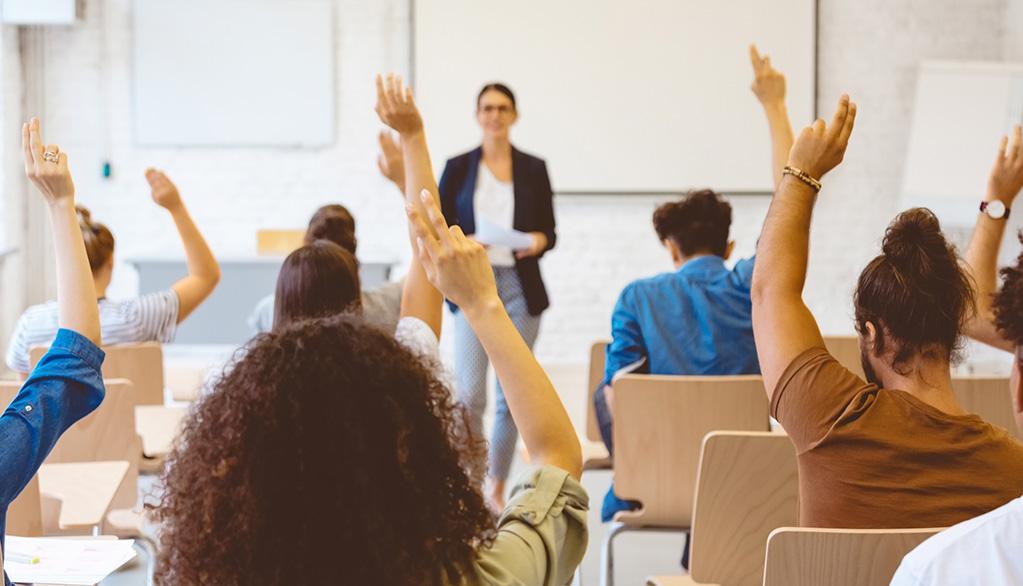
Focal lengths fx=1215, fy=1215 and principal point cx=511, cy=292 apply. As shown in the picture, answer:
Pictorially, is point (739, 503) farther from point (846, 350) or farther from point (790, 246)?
point (846, 350)

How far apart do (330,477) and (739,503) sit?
146cm

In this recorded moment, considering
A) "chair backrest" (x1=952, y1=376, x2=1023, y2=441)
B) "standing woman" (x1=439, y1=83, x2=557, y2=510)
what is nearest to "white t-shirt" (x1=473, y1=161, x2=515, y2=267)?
"standing woman" (x1=439, y1=83, x2=557, y2=510)

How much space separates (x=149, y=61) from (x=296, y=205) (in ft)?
4.04

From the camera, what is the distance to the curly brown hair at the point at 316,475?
1068mm

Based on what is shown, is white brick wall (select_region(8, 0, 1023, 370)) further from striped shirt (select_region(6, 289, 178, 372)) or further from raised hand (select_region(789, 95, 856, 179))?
raised hand (select_region(789, 95, 856, 179))

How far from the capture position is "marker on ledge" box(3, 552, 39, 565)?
6.23ft

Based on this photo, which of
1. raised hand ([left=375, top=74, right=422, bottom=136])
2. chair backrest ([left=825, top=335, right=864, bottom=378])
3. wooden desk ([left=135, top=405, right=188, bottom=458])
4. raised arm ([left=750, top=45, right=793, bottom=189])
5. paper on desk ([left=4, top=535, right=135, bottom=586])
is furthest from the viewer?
chair backrest ([left=825, top=335, right=864, bottom=378])

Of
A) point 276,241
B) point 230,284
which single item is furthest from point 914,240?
point 276,241

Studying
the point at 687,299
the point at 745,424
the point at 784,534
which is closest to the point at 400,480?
the point at 784,534

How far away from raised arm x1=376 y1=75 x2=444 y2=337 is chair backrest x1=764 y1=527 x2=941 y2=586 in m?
0.89

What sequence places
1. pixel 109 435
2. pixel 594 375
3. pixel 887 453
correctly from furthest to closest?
pixel 594 375 < pixel 109 435 < pixel 887 453

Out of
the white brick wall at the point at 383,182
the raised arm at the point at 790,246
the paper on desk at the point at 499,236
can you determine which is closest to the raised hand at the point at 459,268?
the raised arm at the point at 790,246

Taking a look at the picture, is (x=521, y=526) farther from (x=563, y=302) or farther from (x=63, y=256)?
(x=563, y=302)

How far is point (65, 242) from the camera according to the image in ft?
6.03
